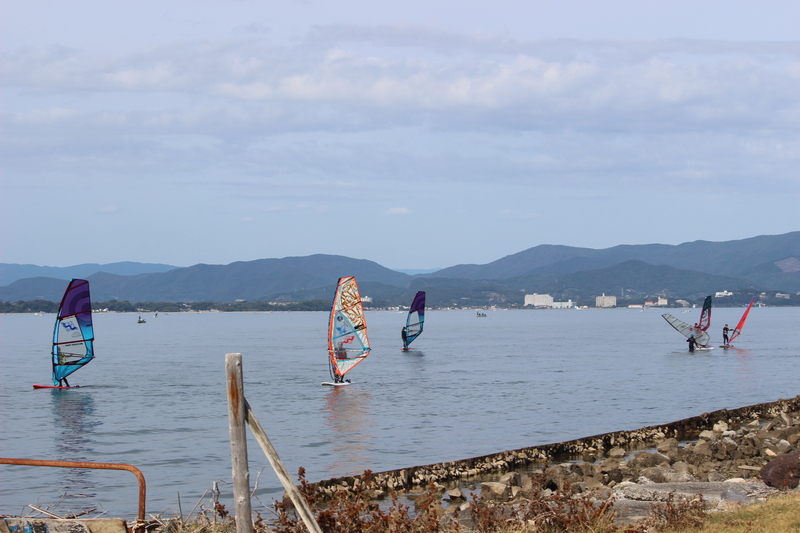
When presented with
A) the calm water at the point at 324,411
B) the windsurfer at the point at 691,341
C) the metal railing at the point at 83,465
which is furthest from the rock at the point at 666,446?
the windsurfer at the point at 691,341

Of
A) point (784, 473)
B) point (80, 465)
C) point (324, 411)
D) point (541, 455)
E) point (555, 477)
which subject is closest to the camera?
point (80, 465)

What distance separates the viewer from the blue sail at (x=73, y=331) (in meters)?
36.0

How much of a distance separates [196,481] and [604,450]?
9.28m

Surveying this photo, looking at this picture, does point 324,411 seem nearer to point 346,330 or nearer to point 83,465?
point 346,330

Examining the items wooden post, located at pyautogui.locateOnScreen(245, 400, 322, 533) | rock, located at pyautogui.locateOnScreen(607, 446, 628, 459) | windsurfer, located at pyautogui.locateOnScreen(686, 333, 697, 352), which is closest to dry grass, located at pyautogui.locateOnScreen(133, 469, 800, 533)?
wooden post, located at pyautogui.locateOnScreen(245, 400, 322, 533)

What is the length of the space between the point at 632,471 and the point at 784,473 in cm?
300

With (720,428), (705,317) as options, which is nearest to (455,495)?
(720,428)

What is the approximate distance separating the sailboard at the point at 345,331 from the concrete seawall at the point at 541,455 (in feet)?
53.9

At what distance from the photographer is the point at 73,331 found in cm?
3712

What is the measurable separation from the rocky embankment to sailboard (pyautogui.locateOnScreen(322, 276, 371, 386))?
17.6 metres

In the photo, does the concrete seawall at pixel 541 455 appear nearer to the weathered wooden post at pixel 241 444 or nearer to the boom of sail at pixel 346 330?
the weathered wooden post at pixel 241 444

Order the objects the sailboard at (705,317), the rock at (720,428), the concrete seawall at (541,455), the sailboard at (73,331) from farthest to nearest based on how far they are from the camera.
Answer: the sailboard at (705,317), the sailboard at (73,331), the rock at (720,428), the concrete seawall at (541,455)

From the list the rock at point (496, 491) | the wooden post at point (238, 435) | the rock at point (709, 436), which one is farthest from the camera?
the rock at point (709, 436)

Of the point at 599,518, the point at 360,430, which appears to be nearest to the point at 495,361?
the point at 360,430
